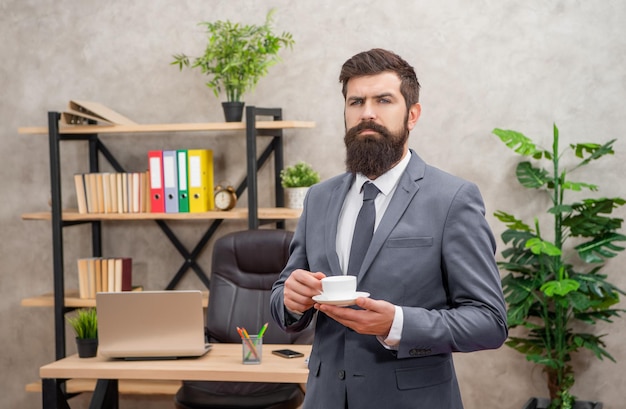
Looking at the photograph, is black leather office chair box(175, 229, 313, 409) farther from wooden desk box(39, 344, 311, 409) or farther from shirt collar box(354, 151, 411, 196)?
shirt collar box(354, 151, 411, 196)

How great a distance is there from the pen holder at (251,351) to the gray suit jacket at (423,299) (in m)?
1.21

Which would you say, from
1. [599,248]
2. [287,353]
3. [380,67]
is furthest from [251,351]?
[599,248]

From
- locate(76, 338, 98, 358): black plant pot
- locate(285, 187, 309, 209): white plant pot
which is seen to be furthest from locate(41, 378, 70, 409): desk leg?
locate(285, 187, 309, 209): white plant pot

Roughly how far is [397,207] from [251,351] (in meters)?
1.40

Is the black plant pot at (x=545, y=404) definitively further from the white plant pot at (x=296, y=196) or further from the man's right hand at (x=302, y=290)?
the man's right hand at (x=302, y=290)

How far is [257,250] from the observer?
11.8 ft

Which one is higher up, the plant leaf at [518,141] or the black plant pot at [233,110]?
the black plant pot at [233,110]

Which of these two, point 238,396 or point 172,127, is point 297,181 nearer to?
point 172,127

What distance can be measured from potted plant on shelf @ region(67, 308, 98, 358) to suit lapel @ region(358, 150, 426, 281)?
69.9 inches

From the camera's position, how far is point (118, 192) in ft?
13.9

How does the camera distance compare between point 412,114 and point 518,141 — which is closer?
point 412,114

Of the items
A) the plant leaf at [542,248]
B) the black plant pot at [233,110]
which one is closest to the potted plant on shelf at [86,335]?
the black plant pot at [233,110]

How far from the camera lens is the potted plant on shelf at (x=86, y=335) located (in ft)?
10.3

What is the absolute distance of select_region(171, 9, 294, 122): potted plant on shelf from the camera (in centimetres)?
405
